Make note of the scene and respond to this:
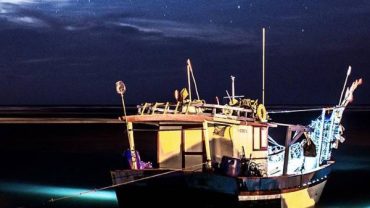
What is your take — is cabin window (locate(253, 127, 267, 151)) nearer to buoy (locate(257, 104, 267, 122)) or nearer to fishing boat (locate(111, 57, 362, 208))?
fishing boat (locate(111, 57, 362, 208))

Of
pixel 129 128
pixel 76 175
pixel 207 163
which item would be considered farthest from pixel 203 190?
pixel 76 175

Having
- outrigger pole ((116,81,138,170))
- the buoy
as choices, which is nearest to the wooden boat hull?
outrigger pole ((116,81,138,170))

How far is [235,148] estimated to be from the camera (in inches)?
872

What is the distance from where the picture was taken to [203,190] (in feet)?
64.7

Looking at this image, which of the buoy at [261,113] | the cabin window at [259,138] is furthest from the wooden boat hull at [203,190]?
the buoy at [261,113]

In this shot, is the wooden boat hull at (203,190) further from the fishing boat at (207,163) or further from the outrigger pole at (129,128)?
the outrigger pole at (129,128)

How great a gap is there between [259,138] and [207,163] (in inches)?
131

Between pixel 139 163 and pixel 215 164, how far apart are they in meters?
3.00

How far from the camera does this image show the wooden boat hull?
19641mm

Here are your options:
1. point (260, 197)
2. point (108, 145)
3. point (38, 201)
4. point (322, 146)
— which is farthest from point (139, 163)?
point (108, 145)

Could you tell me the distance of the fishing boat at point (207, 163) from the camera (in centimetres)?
1977

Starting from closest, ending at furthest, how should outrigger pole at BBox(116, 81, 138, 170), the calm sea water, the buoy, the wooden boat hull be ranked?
1. the wooden boat hull
2. outrigger pole at BBox(116, 81, 138, 170)
3. the buoy
4. the calm sea water

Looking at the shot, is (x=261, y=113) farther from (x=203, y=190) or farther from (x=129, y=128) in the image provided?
(x=129, y=128)

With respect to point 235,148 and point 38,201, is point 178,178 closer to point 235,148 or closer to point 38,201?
point 235,148
